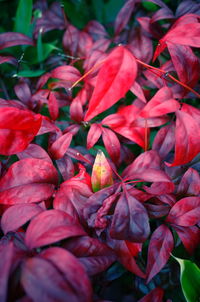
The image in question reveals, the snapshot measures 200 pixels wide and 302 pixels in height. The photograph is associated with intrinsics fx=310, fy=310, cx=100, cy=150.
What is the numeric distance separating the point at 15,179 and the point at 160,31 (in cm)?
58

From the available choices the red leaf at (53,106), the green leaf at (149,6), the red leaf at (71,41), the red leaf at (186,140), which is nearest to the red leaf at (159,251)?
the red leaf at (186,140)

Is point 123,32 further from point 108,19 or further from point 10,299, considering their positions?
point 10,299

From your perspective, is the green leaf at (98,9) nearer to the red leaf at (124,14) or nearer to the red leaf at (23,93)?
the red leaf at (124,14)

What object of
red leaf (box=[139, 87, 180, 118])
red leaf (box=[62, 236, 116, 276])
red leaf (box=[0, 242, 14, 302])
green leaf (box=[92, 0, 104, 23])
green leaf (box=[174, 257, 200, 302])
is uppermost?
green leaf (box=[92, 0, 104, 23])

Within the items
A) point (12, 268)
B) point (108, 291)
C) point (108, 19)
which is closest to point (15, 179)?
point (12, 268)

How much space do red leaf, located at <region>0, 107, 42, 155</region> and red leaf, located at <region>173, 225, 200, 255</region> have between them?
354 millimetres

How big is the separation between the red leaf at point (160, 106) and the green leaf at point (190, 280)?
0.29m

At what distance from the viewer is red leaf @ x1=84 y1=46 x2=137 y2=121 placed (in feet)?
1.70

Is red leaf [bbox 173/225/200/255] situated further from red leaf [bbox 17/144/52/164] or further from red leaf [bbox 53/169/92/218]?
red leaf [bbox 17/144/52/164]

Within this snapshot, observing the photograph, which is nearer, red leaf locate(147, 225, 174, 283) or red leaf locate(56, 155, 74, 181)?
red leaf locate(147, 225, 174, 283)

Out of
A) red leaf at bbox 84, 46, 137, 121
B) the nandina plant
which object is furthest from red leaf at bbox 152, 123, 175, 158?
red leaf at bbox 84, 46, 137, 121

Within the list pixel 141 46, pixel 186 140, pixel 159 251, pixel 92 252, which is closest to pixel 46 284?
pixel 92 252

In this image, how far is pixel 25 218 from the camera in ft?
1.84

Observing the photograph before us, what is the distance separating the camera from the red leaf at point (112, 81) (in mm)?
518
